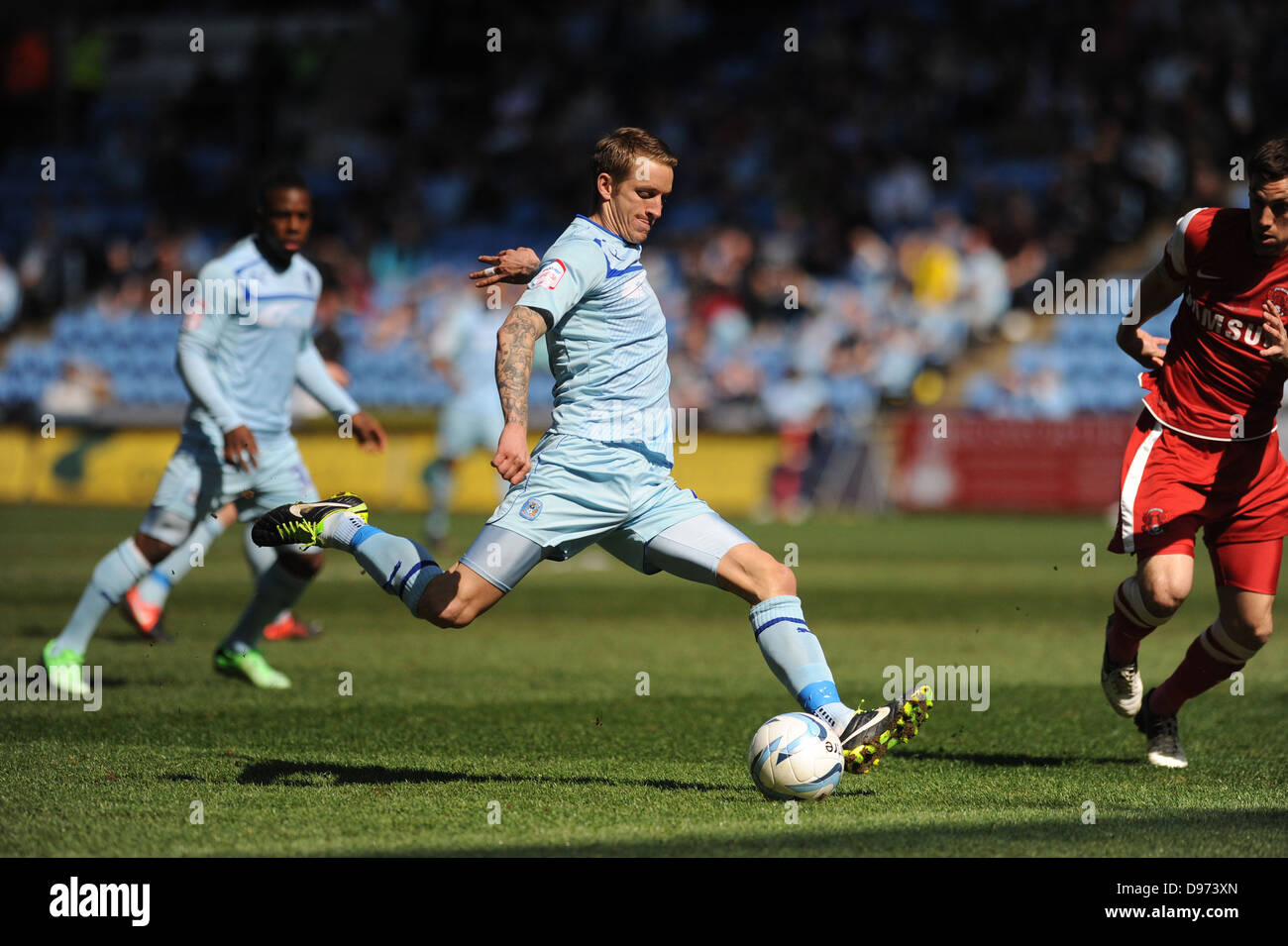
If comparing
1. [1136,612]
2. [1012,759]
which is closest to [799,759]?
[1012,759]

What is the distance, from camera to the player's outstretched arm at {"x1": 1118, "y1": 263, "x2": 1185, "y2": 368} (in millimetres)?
6320

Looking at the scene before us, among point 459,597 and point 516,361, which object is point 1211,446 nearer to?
point 516,361

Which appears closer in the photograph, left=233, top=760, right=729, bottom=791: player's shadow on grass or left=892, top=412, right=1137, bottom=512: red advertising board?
left=233, top=760, right=729, bottom=791: player's shadow on grass

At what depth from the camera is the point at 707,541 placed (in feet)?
19.0

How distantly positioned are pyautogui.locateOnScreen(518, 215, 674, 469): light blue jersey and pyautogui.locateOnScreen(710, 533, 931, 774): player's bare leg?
53cm

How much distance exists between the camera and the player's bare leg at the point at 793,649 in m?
5.56

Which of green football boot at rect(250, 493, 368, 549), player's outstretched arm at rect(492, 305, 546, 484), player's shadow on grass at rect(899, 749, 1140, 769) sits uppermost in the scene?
player's outstretched arm at rect(492, 305, 546, 484)

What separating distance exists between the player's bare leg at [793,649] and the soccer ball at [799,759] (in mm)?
77

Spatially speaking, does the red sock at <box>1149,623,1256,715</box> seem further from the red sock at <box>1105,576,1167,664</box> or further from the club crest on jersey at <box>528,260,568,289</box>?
the club crest on jersey at <box>528,260,568,289</box>

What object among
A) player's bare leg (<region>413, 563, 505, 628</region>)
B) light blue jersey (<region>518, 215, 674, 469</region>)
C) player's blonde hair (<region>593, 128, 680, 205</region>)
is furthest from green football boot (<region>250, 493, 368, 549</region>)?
player's blonde hair (<region>593, 128, 680, 205</region>)

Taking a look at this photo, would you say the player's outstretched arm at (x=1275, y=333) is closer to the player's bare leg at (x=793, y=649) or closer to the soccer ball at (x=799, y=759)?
the player's bare leg at (x=793, y=649)

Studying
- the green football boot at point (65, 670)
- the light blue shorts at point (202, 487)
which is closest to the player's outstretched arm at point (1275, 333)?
the light blue shorts at point (202, 487)

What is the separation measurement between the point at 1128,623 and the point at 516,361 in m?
2.71
